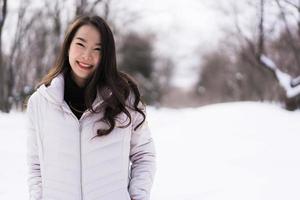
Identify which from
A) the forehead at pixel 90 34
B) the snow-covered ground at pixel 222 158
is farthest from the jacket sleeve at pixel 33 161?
the snow-covered ground at pixel 222 158

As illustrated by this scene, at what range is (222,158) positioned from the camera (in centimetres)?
521

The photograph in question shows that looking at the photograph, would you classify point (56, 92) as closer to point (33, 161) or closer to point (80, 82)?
point (80, 82)

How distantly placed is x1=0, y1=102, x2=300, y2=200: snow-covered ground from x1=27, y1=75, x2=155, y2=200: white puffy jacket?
2.17 metres

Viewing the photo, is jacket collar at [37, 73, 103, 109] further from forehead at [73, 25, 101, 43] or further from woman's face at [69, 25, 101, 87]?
forehead at [73, 25, 101, 43]

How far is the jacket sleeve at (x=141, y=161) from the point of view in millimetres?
1925

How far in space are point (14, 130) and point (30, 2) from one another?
21.7 feet

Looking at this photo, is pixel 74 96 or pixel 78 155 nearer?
pixel 78 155

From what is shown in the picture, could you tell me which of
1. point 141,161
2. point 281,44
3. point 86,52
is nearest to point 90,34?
point 86,52

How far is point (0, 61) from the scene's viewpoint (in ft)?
34.9

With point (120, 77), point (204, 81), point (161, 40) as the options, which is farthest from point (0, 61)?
point (204, 81)

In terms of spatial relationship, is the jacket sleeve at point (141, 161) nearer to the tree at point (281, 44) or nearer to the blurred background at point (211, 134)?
the blurred background at point (211, 134)

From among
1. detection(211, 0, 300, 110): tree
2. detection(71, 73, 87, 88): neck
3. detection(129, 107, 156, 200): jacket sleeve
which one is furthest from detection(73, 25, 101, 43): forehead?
detection(211, 0, 300, 110): tree

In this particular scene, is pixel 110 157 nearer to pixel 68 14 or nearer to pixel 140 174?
pixel 140 174

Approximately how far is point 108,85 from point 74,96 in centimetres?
15
